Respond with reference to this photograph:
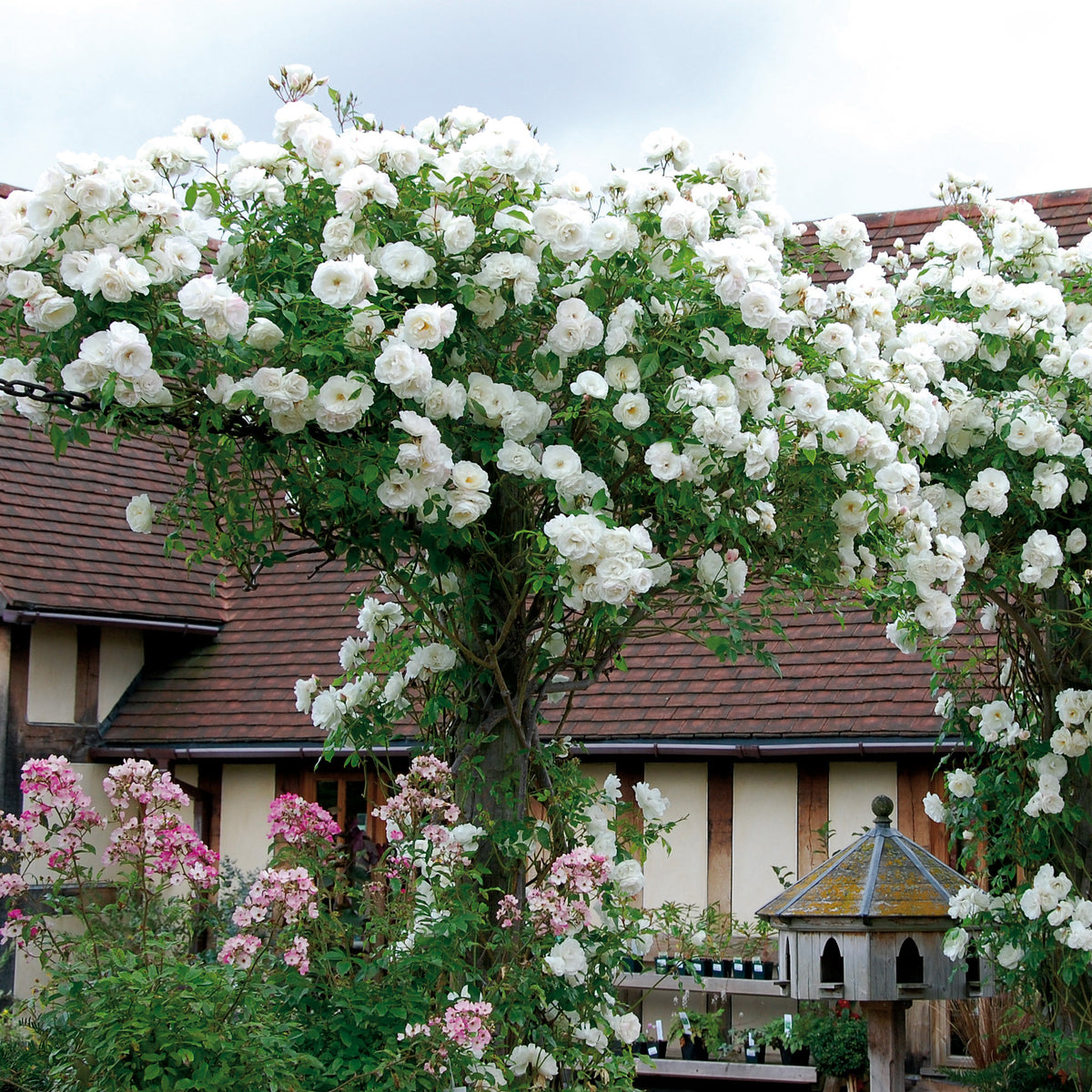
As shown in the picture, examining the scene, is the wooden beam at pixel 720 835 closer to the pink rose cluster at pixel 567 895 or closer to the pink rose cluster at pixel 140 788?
the pink rose cluster at pixel 567 895

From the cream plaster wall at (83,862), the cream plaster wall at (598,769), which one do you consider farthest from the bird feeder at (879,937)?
the cream plaster wall at (83,862)

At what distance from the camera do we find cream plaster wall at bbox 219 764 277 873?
37.9ft

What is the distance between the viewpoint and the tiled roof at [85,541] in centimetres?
1115

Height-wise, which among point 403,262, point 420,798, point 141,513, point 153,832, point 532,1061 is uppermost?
point 403,262

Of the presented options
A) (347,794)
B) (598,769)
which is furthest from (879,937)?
(347,794)

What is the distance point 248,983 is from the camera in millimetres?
3906

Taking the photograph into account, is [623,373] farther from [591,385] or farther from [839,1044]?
[839,1044]

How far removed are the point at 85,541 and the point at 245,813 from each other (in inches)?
100

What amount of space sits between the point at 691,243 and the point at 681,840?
6.58 meters

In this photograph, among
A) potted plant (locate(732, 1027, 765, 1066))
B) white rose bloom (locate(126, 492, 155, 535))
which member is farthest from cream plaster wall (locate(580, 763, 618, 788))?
white rose bloom (locate(126, 492, 155, 535))

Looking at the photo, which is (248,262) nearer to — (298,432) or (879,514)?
(298,432)

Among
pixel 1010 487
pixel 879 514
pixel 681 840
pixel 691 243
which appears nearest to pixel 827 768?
pixel 681 840

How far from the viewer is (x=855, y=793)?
9625mm

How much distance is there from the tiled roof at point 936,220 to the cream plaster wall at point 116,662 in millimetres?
6323
